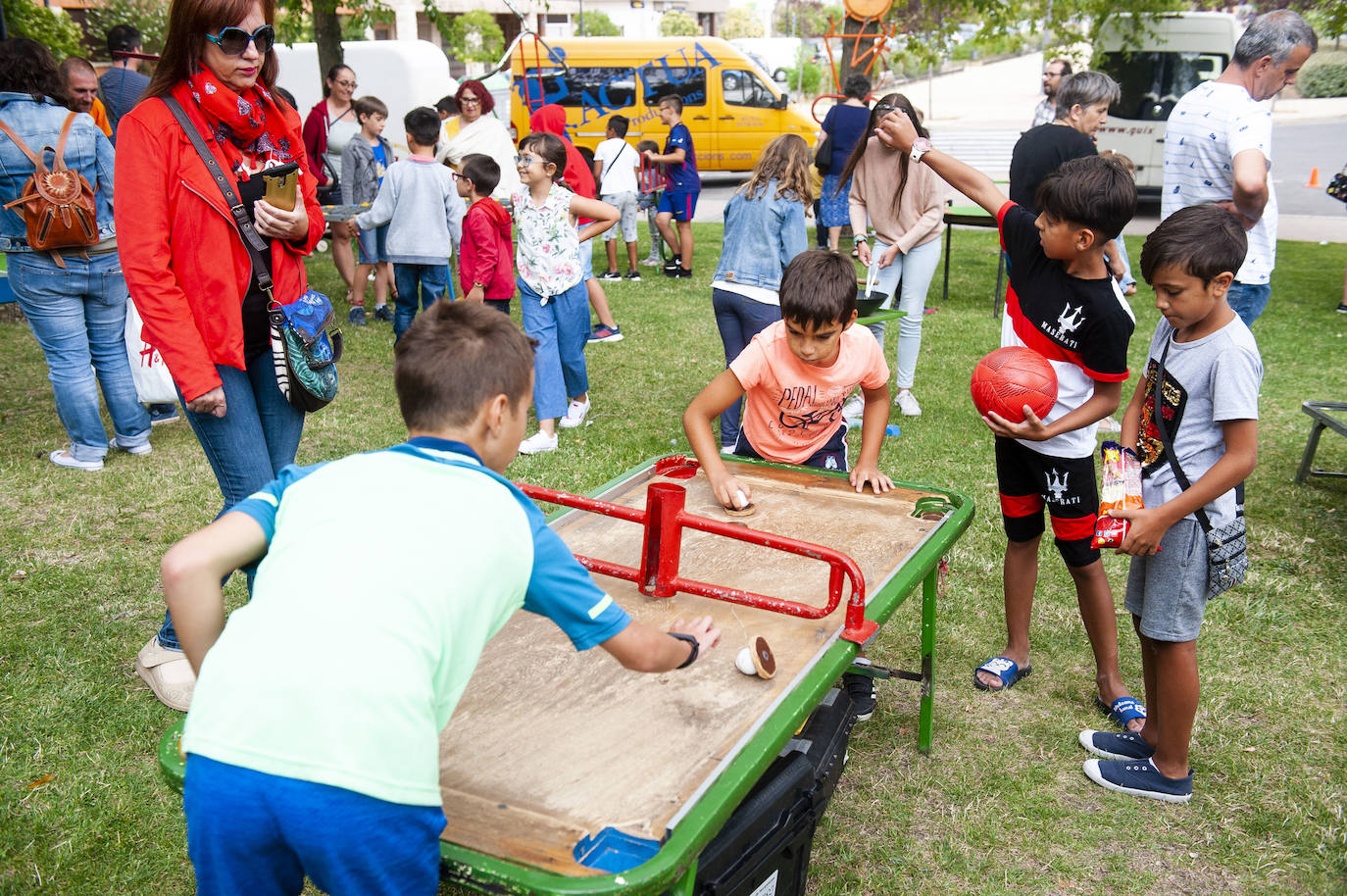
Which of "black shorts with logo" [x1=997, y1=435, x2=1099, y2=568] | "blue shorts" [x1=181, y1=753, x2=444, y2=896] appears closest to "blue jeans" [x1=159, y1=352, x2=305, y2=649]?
"blue shorts" [x1=181, y1=753, x2=444, y2=896]

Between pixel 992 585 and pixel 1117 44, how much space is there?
12.5 metres

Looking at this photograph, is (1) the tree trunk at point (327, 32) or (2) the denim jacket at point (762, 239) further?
(1) the tree trunk at point (327, 32)

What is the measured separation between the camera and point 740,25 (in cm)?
6094

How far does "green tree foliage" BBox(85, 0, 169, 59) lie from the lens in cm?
2375

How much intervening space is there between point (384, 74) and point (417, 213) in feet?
52.9

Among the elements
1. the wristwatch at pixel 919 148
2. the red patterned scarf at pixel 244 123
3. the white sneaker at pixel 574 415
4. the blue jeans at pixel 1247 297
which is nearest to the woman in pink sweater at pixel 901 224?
the blue jeans at pixel 1247 297

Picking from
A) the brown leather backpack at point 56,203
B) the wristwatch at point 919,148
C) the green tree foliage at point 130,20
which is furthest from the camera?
the green tree foliage at point 130,20

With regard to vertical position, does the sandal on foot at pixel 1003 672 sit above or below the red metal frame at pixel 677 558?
below

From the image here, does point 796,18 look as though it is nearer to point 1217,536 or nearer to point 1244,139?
point 1244,139

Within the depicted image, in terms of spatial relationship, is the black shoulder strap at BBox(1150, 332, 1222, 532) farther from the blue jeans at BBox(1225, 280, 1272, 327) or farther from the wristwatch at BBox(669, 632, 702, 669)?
the blue jeans at BBox(1225, 280, 1272, 327)

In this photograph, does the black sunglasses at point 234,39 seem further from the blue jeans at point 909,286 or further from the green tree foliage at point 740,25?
the green tree foliage at point 740,25

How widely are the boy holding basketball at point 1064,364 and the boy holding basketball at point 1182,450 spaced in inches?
6.2

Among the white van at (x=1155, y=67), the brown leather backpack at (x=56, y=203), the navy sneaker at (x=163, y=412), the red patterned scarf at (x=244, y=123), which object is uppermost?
the white van at (x=1155, y=67)

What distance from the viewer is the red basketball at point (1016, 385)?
312 centimetres
